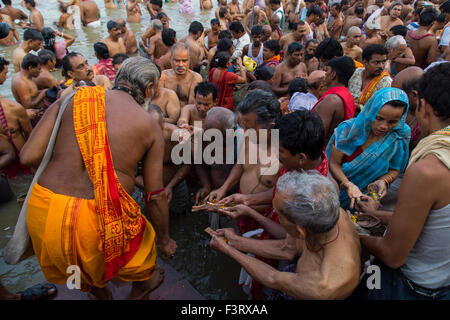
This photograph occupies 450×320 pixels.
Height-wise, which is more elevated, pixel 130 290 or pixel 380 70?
pixel 380 70

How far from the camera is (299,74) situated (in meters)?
5.45

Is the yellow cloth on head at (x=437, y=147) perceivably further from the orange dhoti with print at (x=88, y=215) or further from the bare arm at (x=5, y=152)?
the bare arm at (x=5, y=152)

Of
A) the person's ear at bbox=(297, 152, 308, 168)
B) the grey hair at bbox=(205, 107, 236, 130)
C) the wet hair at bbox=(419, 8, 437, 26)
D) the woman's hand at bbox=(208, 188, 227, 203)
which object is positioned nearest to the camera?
the person's ear at bbox=(297, 152, 308, 168)

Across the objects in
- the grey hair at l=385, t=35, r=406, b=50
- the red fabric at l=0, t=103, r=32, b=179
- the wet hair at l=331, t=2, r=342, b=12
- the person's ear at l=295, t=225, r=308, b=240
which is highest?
the wet hair at l=331, t=2, r=342, b=12

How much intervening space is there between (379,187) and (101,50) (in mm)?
5498

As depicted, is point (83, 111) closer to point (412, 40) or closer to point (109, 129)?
point (109, 129)

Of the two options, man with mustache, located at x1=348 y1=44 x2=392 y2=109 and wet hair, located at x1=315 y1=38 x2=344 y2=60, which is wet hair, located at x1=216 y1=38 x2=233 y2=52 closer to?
wet hair, located at x1=315 y1=38 x2=344 y2=60

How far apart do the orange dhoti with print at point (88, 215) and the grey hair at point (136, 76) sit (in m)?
0.23

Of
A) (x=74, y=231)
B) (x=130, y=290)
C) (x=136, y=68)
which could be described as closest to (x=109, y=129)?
(x=136, y=68)

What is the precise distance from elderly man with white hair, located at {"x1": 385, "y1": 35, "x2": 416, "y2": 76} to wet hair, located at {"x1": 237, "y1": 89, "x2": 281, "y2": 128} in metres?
4.01

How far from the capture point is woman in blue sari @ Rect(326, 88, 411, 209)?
8.54 ft

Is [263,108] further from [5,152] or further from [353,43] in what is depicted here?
[353,43]

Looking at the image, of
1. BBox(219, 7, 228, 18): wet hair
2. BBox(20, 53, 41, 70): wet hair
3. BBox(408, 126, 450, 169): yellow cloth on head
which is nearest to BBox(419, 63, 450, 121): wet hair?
BBox(408, 126, 450, 169): yellow cloth on head
